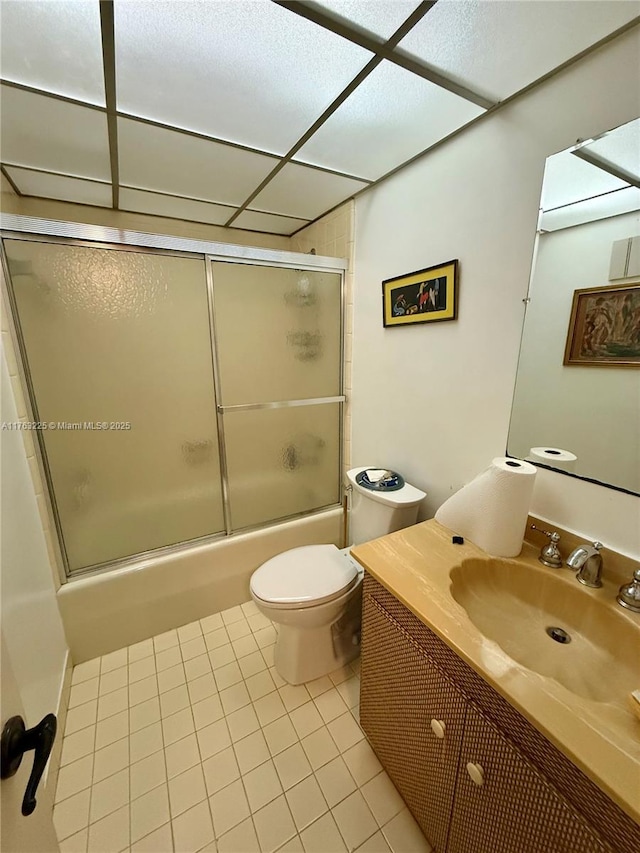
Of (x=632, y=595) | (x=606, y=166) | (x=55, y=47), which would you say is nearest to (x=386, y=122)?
(x=606, y=166)

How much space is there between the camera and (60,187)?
160 cm

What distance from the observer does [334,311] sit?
6.54 ft

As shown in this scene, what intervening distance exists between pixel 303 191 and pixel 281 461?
4.71 ft

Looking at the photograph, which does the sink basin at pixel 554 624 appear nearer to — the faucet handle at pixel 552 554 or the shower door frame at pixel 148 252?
the faucet handle at pixel 552 554

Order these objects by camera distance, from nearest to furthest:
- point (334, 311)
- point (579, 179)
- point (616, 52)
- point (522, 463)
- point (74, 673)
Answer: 1. point (616, 52)
2. point (579, 179)
3. point (522, 463)
4. point (74, 673)
5. point (334, 311)

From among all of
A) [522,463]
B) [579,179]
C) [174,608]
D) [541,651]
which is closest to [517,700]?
[541,651]

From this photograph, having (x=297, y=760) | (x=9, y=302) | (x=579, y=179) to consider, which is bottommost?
(x=297, y=760)

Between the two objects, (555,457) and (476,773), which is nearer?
(476,773)

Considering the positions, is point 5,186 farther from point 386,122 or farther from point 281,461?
point 281,461

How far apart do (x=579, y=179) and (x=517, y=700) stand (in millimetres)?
1281

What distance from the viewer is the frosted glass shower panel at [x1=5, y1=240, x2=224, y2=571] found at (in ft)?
4.44

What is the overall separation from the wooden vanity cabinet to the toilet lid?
0.87ft

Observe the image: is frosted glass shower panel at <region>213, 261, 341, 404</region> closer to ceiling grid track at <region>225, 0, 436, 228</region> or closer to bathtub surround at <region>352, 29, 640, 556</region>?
bathtub surround at <region>352, 29, 640, 556</region>

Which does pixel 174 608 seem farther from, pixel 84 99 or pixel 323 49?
pixel 323 49
